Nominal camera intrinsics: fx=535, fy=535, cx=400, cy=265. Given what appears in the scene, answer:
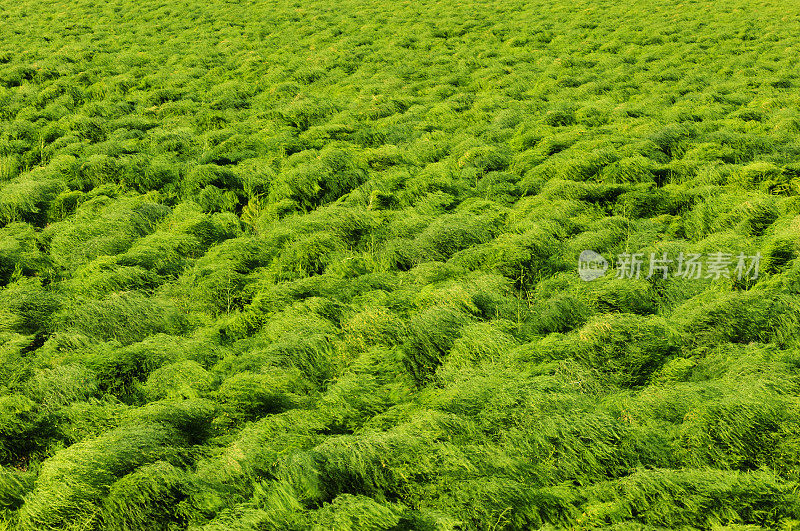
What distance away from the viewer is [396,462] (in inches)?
136

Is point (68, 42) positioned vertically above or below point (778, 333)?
above

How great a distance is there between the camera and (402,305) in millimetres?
5082

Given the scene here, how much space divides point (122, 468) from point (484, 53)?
41.6ft

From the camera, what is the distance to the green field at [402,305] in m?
3.33

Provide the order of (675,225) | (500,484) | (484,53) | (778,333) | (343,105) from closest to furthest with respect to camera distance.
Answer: (500,484), (778,333), (675,225), (343,105), (484,53)

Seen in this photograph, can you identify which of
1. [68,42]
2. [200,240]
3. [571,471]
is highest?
[68,42]

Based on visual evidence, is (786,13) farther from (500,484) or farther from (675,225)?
(500,484)

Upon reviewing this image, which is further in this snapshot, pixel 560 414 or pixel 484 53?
pixel 484 53

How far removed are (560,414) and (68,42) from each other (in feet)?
54.3

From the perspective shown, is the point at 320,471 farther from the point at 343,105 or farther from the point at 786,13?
the point at 786,13

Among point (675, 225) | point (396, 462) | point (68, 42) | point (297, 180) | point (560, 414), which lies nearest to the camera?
point (396, 462)

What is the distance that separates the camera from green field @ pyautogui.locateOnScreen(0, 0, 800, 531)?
333 centimetres

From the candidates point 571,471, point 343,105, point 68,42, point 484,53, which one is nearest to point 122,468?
point 571,471

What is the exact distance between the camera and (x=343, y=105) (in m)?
10.4
